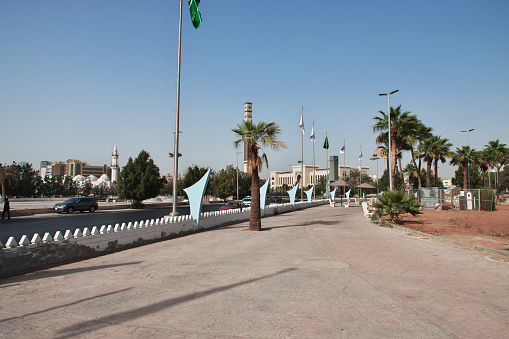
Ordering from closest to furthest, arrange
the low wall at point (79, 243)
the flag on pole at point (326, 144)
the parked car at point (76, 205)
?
the low wall at point (79, 243) < the parked car at point (76, 205) < the flag on pole at point (326, 144)

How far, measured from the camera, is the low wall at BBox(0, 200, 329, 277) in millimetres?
8070

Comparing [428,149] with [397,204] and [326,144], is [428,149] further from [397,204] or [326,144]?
[397,204]

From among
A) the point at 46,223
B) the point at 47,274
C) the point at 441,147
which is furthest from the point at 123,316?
the point at 441,147

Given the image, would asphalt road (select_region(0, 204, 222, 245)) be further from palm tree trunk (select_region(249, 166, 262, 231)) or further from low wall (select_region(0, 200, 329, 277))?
palm tree trunk (select_region(249, 166, 262, 231))

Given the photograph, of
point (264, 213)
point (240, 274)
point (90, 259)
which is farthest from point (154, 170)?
point (240, 274)

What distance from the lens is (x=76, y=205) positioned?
34312 millimetres

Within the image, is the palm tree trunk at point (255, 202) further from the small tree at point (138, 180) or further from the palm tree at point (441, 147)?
the palm tree at point (441, 147)

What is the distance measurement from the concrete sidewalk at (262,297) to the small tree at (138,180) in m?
34.0

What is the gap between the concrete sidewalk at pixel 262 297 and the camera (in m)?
4.69

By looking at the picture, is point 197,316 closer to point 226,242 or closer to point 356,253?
point 356,253

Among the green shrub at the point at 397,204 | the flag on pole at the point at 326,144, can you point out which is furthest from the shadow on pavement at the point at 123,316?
the flag on pole at the point at 326,144

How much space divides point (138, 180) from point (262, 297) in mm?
40115

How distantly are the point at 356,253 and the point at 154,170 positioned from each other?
37005mm

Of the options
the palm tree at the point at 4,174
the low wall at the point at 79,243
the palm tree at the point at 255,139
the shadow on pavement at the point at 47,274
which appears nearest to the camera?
the shadow on pavement at the point at 47,274
